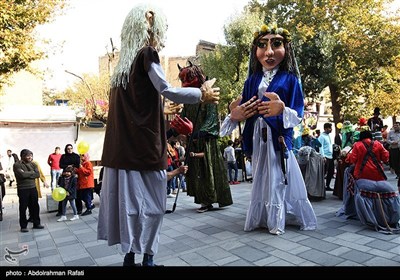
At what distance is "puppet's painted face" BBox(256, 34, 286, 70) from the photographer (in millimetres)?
4000

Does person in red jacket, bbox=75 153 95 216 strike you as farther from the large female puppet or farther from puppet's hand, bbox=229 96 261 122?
puppet's hand, bbox=229 96 261 122

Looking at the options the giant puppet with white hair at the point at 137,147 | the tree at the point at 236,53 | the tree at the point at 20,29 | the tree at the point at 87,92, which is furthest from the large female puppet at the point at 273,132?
the tree at the point at 87,92

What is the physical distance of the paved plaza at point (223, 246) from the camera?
2941 millimetres

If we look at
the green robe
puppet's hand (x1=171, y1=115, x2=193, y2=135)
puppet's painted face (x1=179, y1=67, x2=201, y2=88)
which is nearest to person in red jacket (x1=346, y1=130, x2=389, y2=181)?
the green robe

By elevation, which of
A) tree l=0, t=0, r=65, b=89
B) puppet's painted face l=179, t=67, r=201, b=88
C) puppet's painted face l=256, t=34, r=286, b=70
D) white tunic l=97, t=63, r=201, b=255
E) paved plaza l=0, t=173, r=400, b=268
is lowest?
paved plaza l=0, t=173, r=400, b=268

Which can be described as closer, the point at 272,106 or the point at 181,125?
the point at 181,125

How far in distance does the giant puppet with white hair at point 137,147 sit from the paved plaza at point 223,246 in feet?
1.97

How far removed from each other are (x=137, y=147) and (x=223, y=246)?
1.52 meters

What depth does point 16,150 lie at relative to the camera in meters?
15.7

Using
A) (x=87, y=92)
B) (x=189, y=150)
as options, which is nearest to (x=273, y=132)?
(x=189, y=150)

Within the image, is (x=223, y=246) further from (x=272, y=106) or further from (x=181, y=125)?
(x=272, y=106)

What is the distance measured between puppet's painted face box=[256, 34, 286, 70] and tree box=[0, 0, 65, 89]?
7.10 meters

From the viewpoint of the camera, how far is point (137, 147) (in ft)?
8.26

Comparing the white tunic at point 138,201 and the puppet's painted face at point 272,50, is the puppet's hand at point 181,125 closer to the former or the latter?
the white tunic at point 138,201
